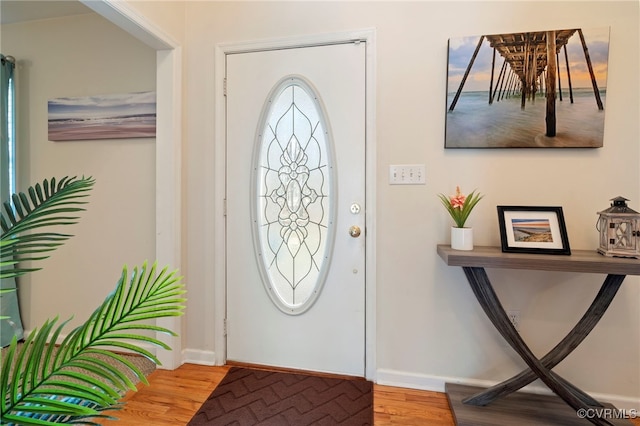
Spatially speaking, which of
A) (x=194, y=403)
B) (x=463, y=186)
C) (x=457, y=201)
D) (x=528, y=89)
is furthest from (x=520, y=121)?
(x=194, y=403)

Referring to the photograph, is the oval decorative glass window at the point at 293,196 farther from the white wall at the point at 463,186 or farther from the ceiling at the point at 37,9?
the ceiling at the point at 37,9

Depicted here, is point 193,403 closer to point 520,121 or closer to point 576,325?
point 576,325

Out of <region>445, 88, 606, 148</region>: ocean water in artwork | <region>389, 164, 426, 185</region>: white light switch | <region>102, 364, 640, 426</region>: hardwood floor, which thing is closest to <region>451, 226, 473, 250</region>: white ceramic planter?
<region>389, 164, 426, 185</region>: white light switch

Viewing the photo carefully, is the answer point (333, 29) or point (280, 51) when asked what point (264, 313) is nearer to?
point (280, 51)

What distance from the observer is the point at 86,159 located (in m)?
2.17

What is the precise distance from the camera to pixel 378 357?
5.93 ft

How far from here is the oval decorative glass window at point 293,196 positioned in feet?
6.12

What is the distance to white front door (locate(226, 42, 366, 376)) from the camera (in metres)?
1.83

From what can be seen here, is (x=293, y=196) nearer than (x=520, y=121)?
No

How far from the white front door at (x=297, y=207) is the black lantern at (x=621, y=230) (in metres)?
1.16

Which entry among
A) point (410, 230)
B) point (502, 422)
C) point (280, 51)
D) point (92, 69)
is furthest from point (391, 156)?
point (92, 69)

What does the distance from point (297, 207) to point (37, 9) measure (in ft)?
7.61

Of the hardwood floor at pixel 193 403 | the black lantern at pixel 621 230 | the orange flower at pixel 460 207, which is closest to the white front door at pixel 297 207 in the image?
the hardwood floor at pixel 193 403

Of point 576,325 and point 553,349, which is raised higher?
point 576,325
